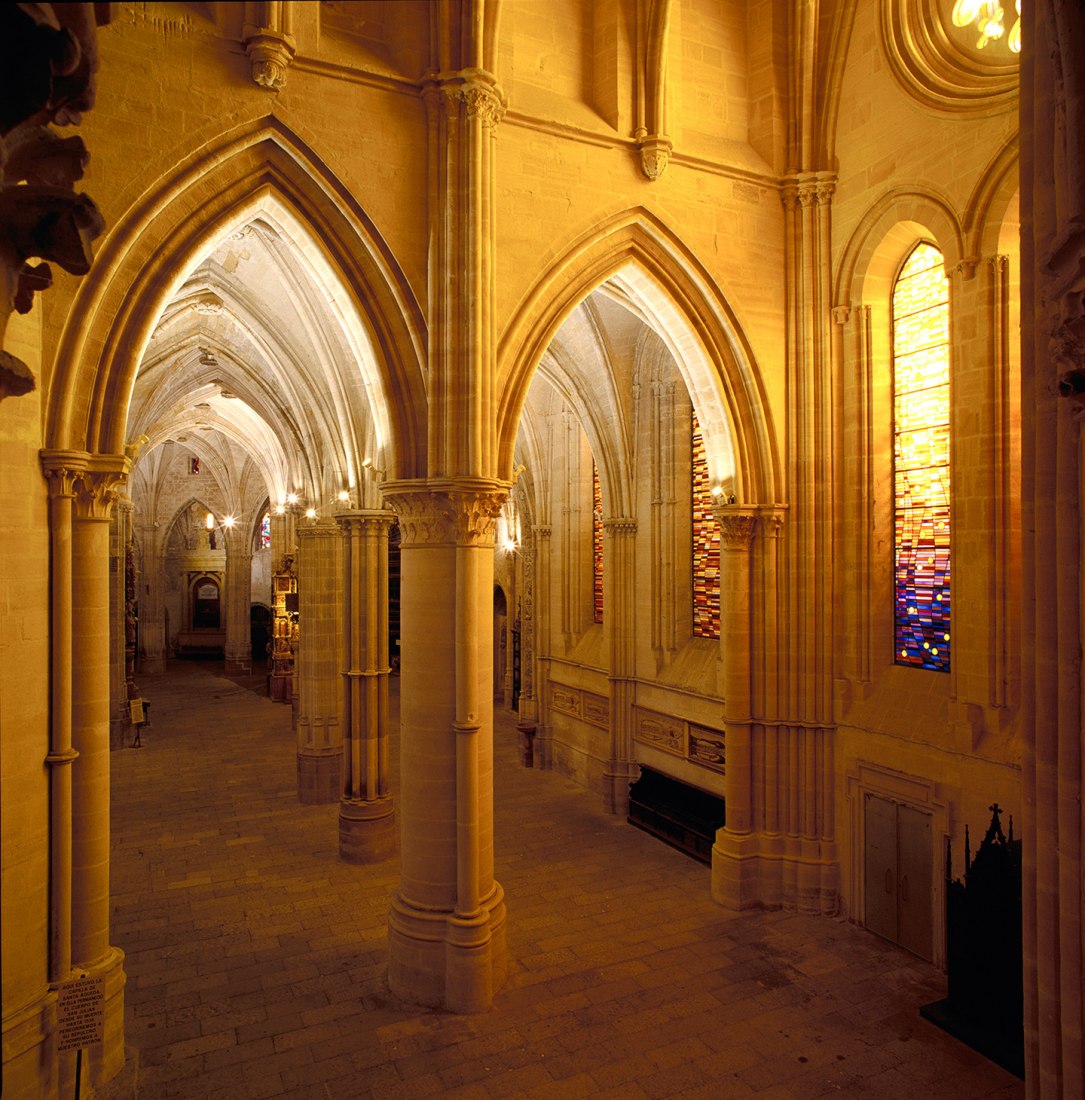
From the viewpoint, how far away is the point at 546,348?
31.2 ft

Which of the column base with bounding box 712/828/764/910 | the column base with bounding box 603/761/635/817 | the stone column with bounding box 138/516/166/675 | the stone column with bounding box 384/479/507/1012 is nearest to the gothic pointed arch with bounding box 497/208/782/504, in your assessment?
the stone column with bounding box 384/479/507/1012

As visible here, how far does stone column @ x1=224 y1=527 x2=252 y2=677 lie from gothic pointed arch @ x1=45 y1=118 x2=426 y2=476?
2329cm

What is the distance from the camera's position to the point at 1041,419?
173 inches

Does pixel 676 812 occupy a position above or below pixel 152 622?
below

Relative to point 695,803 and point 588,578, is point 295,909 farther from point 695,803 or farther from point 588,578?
point 588,578

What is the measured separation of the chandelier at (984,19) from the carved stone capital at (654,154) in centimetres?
305

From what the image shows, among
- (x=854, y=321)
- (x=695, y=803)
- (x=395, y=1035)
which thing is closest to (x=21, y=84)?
(x=395, y=1035)

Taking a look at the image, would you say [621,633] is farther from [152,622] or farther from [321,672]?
[152,622]

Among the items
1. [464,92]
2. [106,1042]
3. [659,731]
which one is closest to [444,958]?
[106,1042]

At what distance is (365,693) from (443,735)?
4270 mm

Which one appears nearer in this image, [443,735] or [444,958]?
[444,958]

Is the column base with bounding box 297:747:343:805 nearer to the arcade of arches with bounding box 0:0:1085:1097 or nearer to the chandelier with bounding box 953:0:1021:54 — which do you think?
the arcade of arches with bounding box 0:0:1085:1097

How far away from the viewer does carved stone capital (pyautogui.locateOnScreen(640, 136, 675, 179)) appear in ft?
29.4

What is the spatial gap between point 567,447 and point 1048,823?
42.4 ft
